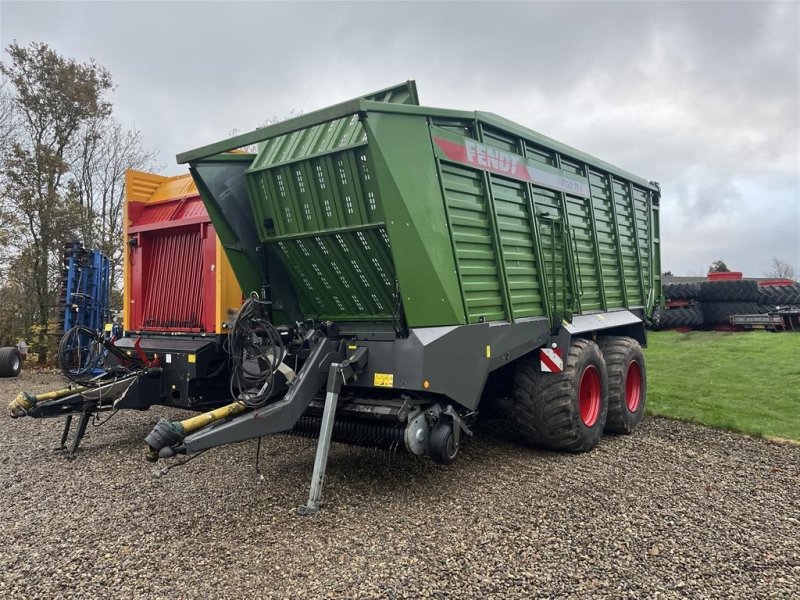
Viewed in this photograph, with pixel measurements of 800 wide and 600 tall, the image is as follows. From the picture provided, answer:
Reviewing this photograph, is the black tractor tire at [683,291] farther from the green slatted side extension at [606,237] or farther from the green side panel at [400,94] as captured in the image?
the green side panel at [400,94]

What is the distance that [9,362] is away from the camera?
41.4ft

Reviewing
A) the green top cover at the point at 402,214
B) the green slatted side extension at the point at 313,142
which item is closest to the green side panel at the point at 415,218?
the green top cover at the point at 402,214

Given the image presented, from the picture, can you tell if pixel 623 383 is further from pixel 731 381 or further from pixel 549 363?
pixel 731 381

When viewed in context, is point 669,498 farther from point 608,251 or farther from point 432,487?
point 608,251

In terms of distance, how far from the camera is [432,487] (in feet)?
14.8

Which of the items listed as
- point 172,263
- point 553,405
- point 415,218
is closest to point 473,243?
point 415,218

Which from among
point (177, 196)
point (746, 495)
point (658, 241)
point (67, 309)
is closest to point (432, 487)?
point (746, 495)

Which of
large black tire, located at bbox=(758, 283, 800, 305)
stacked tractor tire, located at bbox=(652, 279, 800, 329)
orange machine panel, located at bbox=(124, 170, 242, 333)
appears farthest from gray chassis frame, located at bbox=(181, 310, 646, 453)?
large black tire, located at bbox=(758, 283, 800, 305)

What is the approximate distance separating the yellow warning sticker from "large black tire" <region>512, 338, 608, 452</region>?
162 cm

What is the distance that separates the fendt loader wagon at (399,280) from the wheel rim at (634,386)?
3.49 ft

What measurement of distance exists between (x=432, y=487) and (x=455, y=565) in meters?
1.30

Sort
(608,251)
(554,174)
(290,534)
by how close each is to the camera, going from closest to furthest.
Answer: (290,534), (554,174), (608,251)

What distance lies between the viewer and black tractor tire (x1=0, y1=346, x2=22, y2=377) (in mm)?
12540

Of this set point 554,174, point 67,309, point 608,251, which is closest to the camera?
point 554,174
